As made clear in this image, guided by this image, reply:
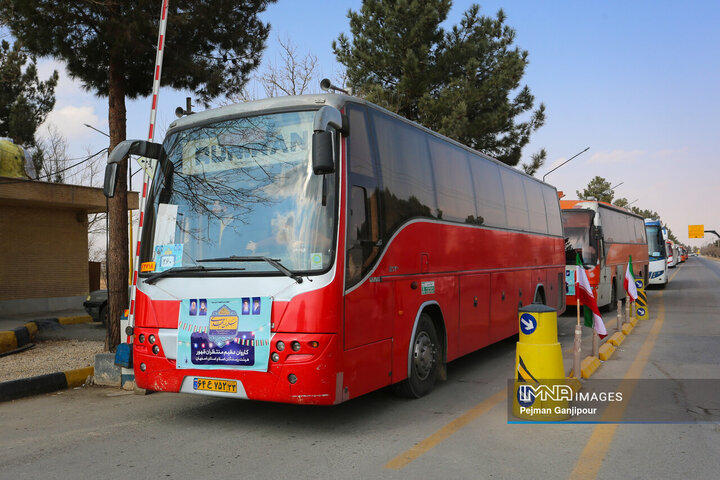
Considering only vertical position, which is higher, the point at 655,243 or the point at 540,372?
the point at 655,243

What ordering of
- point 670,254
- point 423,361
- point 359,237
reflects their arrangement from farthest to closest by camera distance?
point 670,254, point 423,361, point 359,237

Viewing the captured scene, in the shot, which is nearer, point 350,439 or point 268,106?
point 350,439

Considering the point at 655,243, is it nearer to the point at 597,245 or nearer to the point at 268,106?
the point at 597,245

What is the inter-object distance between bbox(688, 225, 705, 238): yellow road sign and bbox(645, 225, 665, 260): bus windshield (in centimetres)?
10272

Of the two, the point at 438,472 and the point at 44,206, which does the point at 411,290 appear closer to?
the point at 438,472

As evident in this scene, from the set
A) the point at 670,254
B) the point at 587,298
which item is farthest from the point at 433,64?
the point at 670,254

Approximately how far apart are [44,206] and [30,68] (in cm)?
824

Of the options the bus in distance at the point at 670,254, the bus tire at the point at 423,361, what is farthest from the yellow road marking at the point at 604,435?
the bus in distance at the point at 670,254

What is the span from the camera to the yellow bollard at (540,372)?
6.12 m

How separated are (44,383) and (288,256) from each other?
4620mm

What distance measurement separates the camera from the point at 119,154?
630 cm

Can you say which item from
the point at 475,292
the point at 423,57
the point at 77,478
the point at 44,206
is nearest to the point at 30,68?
the point at 44,206

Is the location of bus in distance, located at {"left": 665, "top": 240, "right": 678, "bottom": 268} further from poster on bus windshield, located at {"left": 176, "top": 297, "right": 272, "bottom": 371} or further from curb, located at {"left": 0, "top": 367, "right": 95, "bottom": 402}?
poster on bus windshield, located at {"left": 176, "top": 297, "right": 272, "bottom": 371}

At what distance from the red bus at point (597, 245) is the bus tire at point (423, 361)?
9.43m
